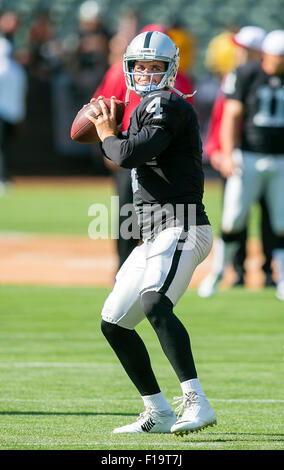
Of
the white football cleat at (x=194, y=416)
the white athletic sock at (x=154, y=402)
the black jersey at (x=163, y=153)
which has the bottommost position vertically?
the white athletic sock at (x=154, y=402)

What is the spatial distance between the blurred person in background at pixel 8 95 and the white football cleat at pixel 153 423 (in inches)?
635

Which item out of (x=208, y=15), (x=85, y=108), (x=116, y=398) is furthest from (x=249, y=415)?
(x=208, y=15)

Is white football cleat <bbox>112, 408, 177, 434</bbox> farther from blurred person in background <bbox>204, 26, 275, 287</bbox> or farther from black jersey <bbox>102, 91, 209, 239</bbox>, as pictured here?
blurred person in background <bbox>204, 26, 275, 287</bbox>

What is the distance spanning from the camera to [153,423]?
17.0 ft

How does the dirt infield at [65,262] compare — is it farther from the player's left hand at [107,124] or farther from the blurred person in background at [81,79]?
the blurred person in background at [81,79]

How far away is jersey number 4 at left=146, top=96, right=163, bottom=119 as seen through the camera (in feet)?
16.3

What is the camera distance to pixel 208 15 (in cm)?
2766

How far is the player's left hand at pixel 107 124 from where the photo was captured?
516 cm

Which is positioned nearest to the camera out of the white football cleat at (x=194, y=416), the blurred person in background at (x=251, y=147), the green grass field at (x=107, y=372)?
the white football cleat at (x=194, y=416)

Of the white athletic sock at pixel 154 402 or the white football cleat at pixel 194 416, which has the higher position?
the white football cleat at pixel 194 416

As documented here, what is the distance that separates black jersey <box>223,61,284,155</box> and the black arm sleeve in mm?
5283

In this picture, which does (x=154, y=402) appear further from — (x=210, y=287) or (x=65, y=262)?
(x=65, y=262)

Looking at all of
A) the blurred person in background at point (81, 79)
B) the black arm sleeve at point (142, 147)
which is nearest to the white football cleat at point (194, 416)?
the black arm sleeve at point (142, 147)

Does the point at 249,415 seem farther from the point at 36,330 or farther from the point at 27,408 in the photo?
the point at 36,330
